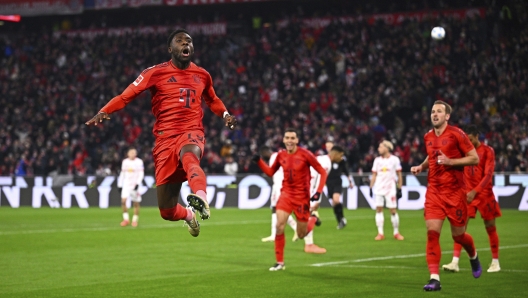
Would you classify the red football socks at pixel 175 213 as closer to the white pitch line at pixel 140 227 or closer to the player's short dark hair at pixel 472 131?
the player's short dark hair at pixel 472 131

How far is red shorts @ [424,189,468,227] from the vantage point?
1052 cm

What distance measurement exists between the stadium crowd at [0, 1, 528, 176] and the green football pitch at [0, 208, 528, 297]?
30.8ft

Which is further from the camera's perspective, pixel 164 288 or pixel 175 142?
pixel 164 288

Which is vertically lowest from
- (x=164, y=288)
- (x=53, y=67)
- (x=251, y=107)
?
(x=164, y=288)

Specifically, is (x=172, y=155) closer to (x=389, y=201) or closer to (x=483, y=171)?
(x=483, y=171)

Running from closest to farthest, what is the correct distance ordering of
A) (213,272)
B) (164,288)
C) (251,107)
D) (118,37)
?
(164,288), (213,272), (251,107), (118,37)

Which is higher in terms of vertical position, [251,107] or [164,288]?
[251,107]

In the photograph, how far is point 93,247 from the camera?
16891mm

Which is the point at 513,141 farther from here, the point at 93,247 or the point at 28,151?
the point at 28,151

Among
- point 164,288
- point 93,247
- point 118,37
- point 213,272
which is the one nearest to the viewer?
point 164,288

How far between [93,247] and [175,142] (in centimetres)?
883

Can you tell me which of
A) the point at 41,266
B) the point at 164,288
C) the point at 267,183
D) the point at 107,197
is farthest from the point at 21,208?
the point at 164,288

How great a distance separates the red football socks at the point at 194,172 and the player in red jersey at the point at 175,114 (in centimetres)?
15

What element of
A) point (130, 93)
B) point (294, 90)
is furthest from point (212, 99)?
point (294, 90)
